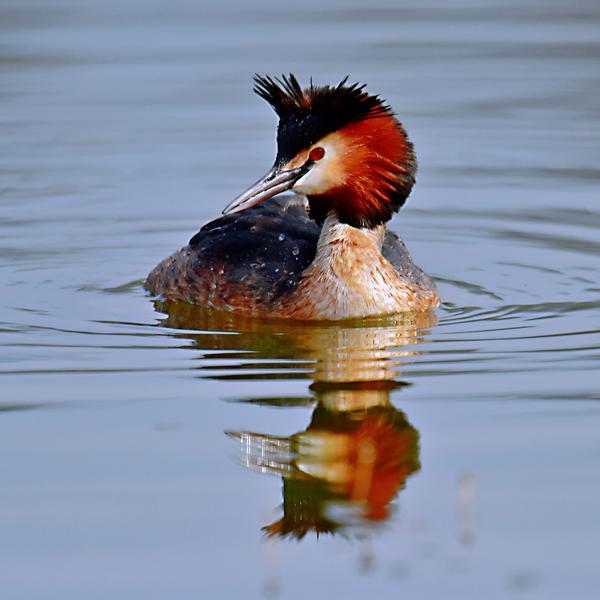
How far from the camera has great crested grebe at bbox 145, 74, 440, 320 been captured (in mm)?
10008

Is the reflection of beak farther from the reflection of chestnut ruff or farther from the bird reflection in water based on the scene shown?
the reflection of chestnut ruff

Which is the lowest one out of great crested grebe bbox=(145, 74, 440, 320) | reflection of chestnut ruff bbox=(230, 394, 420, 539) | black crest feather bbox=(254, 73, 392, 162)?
reflection of chestnut ruff bbox=(230, 394, 420, 539)

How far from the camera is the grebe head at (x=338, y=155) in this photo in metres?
9.97

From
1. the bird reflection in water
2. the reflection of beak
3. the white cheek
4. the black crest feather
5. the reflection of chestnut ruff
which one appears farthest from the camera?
the white cheek

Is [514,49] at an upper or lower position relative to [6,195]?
upper

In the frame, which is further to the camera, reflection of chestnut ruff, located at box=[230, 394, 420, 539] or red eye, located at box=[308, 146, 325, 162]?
red eye, located at box=[308, 146, 325, 162]

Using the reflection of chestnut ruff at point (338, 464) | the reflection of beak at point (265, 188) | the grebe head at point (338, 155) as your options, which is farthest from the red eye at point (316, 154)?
the reflection of chestnut ruff at point (338, 464)

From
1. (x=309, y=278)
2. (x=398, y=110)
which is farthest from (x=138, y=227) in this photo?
(x=398, y=110)

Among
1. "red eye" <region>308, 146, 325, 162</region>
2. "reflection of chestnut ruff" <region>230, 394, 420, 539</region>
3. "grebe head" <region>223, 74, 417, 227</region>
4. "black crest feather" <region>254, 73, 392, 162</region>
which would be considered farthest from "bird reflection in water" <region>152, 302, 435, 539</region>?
"black crest feather" <region>254, 73, 392, 162</region>

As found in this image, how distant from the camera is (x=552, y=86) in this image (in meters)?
17.7

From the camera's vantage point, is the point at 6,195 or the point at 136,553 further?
the point at 6,195

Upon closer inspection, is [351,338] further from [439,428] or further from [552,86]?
[552,86]

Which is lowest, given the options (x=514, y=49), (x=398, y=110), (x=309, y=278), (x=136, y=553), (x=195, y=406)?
(x=136, y=553)

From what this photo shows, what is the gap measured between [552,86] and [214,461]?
11.3 m
